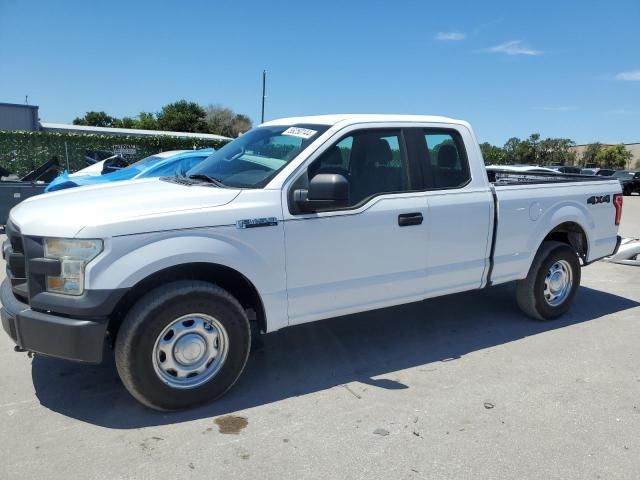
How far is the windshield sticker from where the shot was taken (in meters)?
3.90

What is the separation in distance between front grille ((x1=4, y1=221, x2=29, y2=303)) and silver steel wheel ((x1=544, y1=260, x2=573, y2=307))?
4.57m

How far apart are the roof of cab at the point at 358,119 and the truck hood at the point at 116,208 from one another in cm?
105

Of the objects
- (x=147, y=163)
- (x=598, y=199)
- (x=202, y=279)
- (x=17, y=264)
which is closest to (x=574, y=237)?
(x=598, y=199)

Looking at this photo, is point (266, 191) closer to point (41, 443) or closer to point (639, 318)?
point (41, 443)

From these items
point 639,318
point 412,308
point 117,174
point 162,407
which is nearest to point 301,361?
point 162,407

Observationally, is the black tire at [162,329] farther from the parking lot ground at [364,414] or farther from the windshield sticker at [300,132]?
the windshield sticker at [300,132]

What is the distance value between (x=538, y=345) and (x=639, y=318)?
1706 millimetres

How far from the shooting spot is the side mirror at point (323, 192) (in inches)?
135

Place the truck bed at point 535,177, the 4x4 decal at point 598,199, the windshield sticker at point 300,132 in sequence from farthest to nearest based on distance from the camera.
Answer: the truck bed at point 535,177
the 4x4 decal at point 598,199
the windshield sticker at point 300,132

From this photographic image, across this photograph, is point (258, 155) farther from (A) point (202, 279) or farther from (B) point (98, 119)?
(B) point (98, 119)

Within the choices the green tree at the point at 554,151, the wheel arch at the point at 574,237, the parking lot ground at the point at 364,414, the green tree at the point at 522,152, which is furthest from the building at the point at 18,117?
the green tree at the point at 554,151

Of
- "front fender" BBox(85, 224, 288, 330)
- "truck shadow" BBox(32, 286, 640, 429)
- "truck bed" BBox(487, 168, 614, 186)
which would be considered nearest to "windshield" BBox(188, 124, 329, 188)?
"front fender" BBox(85, 224, 288, 330)

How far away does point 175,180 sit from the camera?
4125 millimetres

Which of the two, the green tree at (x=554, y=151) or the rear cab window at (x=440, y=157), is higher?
the green tree at (x=554, y=151)
